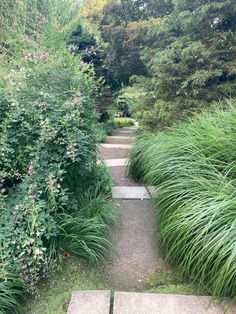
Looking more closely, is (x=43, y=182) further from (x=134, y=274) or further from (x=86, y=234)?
(x=134, y=274)

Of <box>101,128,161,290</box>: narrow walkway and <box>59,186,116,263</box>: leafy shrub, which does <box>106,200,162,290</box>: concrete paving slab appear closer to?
<box>101,128,161,290</box>: narrow walkway

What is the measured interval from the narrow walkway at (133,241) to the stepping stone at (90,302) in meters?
0.21

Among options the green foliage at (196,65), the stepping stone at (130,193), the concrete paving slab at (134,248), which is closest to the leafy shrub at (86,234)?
the concrete paving slab at (134,248)

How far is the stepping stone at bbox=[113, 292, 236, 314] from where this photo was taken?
1755 millimetres

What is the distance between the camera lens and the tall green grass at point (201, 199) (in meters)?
1.75

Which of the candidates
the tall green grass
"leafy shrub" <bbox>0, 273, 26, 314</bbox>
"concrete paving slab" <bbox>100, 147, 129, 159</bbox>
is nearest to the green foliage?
"concrete paving slab" <bbox>100, 147, 129, 159</bbox>

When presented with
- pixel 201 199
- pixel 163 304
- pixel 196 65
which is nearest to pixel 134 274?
pixel 163 304

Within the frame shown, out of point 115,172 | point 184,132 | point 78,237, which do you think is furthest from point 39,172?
point 115,172

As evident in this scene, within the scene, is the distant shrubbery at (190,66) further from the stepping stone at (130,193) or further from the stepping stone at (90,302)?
the stepping stone at (90,302)

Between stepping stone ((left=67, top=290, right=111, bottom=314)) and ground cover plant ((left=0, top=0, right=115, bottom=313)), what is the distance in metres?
0.28

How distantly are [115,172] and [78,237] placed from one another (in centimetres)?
224

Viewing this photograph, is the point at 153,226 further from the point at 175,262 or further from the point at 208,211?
the point at 208,211

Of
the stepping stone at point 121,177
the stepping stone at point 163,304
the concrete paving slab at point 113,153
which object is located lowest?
the concrete paving slab at point 113,153

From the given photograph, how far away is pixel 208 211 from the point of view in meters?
1.90
